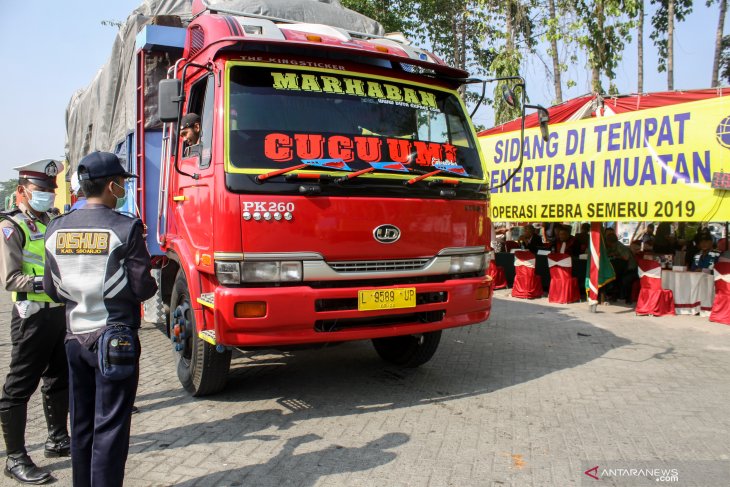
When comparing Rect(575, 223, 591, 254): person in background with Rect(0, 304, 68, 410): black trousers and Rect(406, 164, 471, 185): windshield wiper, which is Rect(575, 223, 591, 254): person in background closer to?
Rect(406, 164, 471, 185): windshield wiper

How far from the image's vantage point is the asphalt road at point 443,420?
3521mm

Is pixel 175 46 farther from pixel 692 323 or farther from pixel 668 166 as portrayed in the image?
pixel 692 323

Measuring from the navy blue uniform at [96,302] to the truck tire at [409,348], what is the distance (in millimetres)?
3259

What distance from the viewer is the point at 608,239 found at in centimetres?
1166

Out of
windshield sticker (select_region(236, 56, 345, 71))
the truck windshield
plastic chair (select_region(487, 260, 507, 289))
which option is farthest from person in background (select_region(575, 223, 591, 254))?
windshield sticker (select_region(236, 56, 345, 71))

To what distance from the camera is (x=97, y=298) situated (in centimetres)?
271

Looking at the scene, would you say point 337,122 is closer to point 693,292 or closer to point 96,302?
point 96,302

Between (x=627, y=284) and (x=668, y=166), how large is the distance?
3.27 m

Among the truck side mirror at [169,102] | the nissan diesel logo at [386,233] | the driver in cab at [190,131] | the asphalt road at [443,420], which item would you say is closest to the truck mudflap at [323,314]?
the nissan diesel logo at [386,233]

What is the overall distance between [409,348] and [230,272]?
97.2 inches

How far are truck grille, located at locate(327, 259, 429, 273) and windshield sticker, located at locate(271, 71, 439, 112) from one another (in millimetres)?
1339

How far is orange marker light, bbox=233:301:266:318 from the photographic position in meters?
3.83

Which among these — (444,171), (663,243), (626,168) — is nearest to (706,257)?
(663,243)

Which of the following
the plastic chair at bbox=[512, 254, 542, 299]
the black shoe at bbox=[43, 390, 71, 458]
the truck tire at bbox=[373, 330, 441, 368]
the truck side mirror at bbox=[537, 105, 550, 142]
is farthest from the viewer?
the plastic chair at bbox=[512, 254, 542, 299]
